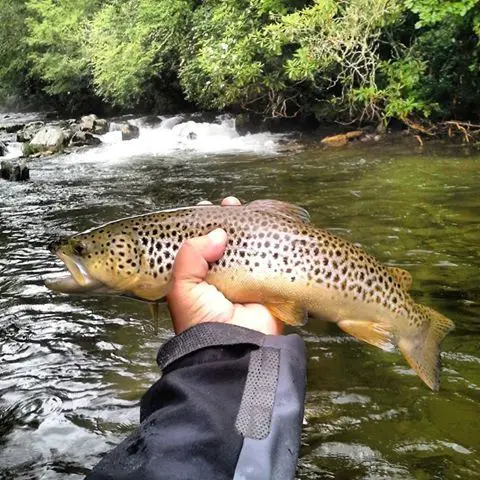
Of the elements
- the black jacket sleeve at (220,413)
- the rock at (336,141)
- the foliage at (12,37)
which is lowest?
the rock at (336,141)

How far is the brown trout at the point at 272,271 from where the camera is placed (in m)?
2.51

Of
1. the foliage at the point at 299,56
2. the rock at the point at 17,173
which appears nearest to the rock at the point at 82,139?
the foliage at the point at 299,56

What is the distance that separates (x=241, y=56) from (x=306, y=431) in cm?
1514

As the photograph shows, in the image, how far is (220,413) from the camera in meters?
1.54

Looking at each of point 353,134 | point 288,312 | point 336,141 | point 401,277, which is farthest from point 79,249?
point 353,134

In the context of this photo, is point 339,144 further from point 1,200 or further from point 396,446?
point 396,446

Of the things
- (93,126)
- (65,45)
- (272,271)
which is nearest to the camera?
(272,271)

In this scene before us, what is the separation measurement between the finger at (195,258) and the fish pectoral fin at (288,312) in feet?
→ 1.02

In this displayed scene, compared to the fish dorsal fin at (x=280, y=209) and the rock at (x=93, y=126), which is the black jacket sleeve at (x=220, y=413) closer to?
the fish dorsal fin at (x=280, y=209)

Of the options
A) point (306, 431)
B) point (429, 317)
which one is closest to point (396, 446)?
point (306, 431)

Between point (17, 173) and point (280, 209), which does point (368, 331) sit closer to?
point (280, 209)

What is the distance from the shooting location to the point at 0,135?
79.5 ft

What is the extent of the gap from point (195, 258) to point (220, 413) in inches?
35.5

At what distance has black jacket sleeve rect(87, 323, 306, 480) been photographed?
4.78ft
